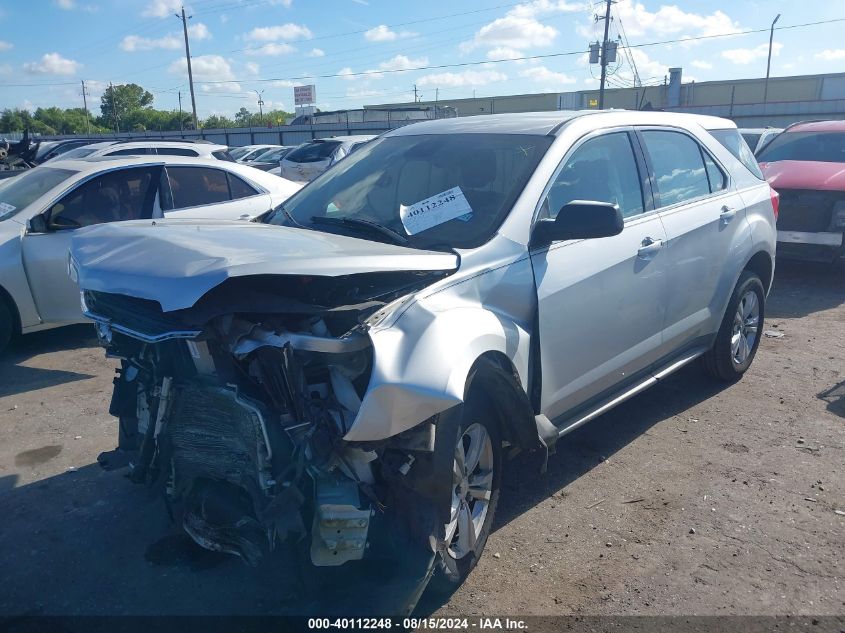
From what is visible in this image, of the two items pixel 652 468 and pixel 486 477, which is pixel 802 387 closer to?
pixel 652 468

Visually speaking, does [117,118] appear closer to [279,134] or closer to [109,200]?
[279,134]

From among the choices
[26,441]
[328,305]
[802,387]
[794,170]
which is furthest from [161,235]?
[794,170]

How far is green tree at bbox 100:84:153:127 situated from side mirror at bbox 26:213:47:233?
3685 inches

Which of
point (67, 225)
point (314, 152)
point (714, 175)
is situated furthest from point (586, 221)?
point (314, 152)

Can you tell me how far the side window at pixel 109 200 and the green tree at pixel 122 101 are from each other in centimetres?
9308

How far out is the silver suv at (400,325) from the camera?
2.67 m

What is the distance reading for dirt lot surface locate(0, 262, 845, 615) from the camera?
10.4 ft

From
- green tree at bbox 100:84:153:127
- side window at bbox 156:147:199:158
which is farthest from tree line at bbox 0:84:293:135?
side window at bbox 156:147:199:158

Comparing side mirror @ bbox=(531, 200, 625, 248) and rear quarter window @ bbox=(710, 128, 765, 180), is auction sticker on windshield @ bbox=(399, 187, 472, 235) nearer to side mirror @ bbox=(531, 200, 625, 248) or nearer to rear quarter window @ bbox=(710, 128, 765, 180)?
side mirror @ bbox=(531, 200, 625, 248)

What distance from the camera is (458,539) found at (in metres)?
3.19

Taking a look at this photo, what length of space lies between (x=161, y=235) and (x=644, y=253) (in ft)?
8.67

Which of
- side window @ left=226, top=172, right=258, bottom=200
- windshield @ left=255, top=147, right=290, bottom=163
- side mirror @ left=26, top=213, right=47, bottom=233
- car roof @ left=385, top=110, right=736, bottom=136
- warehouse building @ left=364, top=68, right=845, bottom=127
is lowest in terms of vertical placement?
windshield @ left=255, top=147, right=290, bottom=163

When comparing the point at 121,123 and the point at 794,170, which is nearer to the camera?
the point at 794,170

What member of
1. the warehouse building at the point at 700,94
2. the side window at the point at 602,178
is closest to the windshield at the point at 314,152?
the side window at the point at 602,178
